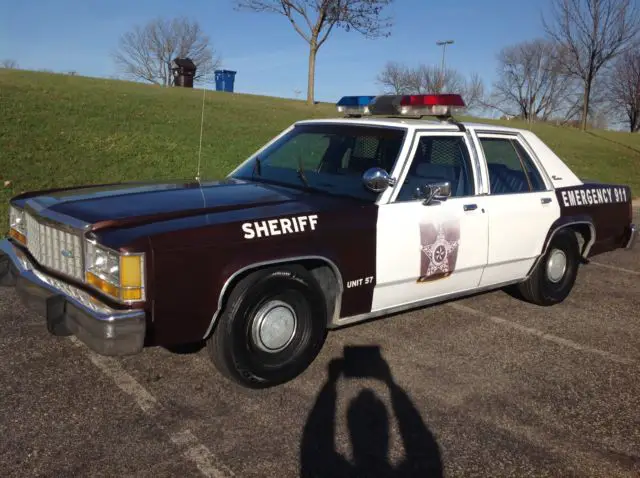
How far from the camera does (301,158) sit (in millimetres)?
4805

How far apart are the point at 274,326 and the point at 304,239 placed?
547mm

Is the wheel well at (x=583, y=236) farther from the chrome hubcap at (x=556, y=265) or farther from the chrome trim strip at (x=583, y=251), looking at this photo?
the chrome hubcap at (x=556, y=265)

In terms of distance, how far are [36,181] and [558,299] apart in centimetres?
829

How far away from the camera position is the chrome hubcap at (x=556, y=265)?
559cm

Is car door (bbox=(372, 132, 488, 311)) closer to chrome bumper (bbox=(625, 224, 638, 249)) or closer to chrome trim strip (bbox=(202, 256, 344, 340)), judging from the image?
chrome trim strip (bbox=(202, 256, 344, 340))

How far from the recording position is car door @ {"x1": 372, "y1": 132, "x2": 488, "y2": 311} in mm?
4164

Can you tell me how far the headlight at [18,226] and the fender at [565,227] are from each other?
13.1ft

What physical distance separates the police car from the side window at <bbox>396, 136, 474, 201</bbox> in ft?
0.04

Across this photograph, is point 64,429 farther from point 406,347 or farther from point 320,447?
point 406,347

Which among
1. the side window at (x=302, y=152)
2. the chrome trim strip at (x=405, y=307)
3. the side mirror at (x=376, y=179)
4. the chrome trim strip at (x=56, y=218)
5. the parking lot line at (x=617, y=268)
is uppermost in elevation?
the side window at (x=302, y=152)

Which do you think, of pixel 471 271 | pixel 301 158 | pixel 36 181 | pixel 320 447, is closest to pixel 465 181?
pixel 471 271

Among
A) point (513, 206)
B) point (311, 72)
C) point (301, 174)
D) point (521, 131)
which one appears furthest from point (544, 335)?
point (311, 72)

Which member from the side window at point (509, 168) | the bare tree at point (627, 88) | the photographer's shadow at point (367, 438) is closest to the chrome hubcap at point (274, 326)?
the photographer's shadow at point (367, 438)

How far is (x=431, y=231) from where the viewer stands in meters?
4.35
